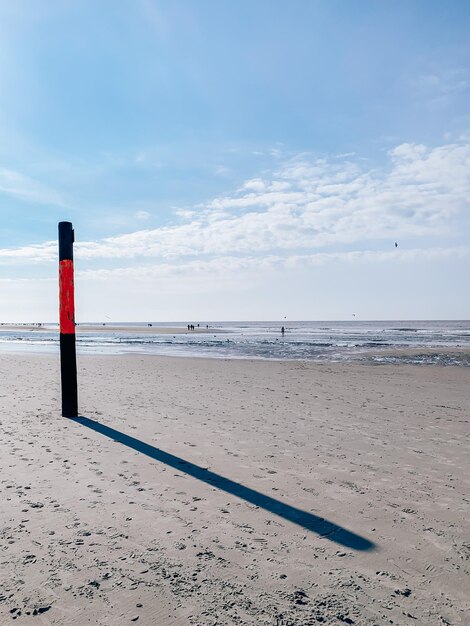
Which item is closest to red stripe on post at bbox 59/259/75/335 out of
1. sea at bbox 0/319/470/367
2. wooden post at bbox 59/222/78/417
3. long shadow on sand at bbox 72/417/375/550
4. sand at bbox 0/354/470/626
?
wooden post at bbox 59/222/78/417

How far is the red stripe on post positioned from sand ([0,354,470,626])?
1983 mm

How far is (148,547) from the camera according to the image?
3869 mm

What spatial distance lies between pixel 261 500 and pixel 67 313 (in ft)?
20.7

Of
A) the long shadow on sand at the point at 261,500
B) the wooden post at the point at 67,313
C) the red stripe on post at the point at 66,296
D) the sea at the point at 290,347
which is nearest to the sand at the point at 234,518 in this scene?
the long shadow on sand at the point at 261,500

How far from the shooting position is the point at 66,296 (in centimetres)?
955

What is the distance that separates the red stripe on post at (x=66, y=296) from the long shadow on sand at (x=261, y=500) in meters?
3.08

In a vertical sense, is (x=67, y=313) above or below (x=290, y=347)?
above

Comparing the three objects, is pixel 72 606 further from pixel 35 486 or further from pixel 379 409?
pixel 379 409

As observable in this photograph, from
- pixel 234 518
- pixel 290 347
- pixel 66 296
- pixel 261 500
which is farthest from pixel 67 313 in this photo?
pixel 290 347

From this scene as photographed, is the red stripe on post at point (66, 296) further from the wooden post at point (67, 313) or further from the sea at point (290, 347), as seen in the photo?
the sea at point (290, 347)

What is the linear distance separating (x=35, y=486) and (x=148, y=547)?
2105 millimetres

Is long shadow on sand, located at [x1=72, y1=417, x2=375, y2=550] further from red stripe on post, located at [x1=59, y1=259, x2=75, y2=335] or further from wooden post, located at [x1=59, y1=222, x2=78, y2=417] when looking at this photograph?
red stripe on post, located at [x1=59, y1=259, x2=75, y2=335]

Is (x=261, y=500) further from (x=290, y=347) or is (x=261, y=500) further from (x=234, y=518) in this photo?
(x=290, y=347)

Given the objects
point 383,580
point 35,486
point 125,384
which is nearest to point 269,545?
point 383,580
